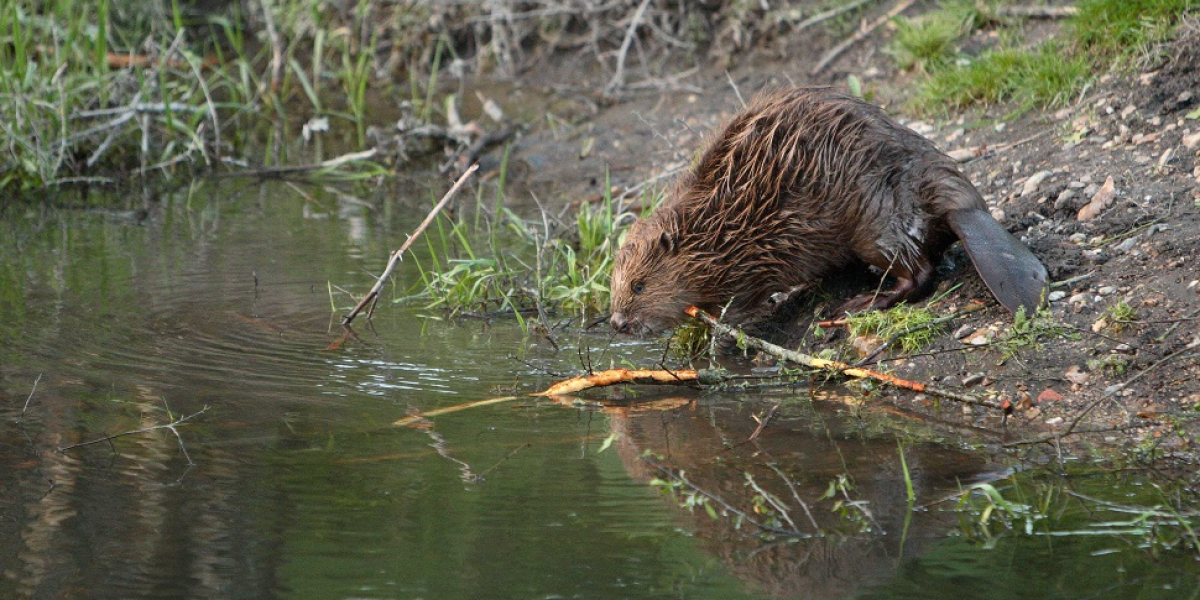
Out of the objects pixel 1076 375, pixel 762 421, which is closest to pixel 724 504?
pixel 762 421

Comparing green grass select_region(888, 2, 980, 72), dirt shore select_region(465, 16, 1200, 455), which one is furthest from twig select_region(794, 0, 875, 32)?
green grass select_region(888, 2, 980, 72)

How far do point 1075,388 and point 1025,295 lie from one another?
0.36 meters

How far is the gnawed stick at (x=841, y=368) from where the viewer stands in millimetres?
3500

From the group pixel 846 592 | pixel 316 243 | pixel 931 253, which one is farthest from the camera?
pixel 316 243

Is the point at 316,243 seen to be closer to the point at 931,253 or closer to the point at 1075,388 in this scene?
the point at 931,253

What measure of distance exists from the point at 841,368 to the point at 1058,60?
2.31m

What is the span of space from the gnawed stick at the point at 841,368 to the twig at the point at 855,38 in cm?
319

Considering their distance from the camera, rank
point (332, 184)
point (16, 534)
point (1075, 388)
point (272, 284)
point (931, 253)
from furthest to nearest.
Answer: point (332, 184) < point (272, 284) < point (931, 253) < point (1075, 388) < point (16, 534)

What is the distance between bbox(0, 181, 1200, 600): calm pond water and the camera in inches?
100

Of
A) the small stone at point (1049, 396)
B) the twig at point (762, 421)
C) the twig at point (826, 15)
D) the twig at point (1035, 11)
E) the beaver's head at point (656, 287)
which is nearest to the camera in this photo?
the twig at point (762, 421)

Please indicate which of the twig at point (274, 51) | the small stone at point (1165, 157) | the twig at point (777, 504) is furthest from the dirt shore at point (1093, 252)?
the twig at point (274, 51)

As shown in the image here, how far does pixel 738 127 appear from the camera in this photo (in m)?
4.32

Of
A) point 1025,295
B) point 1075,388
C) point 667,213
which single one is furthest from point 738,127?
point 1075,388

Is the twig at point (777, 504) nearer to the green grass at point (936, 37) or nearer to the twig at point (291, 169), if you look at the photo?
Result: the green grass at point (936, 37)
